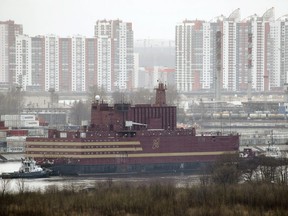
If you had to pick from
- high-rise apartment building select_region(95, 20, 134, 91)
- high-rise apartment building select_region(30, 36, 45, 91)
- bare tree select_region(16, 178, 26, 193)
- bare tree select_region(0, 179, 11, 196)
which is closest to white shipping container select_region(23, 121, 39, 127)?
bare tree select_region(16, 178, 26, 193)

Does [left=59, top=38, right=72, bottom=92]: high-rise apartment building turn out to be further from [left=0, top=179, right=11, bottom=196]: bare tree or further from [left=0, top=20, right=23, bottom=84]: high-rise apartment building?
[left=0, top=179, right=11, bottom=196]: bare tree

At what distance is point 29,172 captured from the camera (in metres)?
35.4

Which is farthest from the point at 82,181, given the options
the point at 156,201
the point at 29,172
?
the point at 156,201

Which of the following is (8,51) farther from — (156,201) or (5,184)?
(156,201)

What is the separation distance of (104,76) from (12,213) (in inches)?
2125

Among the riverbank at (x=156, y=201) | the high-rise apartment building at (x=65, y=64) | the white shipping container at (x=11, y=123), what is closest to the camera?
the riverbank at (x=156, y=201)

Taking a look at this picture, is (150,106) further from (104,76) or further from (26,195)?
(104,76)

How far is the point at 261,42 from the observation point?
79.2 metres

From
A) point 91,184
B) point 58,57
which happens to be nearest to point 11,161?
point 91,184

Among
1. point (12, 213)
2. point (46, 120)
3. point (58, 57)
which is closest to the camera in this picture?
point (12, 213)

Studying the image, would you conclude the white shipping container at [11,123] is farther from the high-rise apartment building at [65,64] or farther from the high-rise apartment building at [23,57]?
the high-rise apartment building at [65,64]

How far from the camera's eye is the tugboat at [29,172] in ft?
115

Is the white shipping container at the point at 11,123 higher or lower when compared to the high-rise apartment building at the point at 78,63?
lower

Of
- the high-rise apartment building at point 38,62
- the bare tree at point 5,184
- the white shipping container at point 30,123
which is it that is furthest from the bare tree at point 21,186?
the high-rise apartment building at point 38,62
